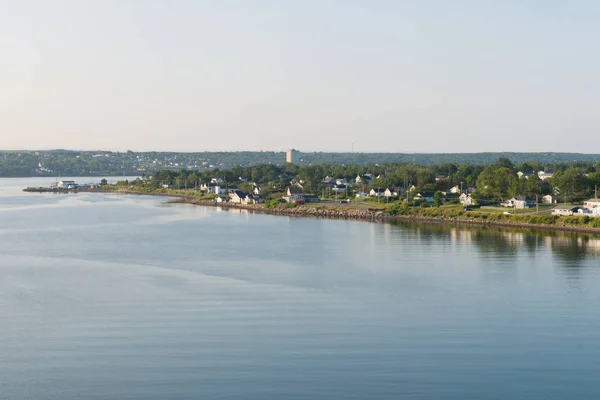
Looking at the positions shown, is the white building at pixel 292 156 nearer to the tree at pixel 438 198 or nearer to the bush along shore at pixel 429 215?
the bush along shore at pixel 429 215

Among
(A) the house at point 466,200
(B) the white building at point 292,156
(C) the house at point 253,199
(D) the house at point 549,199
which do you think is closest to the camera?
(D) the house at point 549,199

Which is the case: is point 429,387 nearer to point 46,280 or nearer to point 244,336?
point 244,336

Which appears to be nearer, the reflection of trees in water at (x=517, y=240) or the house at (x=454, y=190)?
the reflection of trees in water at (x=517, y=240)

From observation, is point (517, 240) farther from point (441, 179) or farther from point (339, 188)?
point (339, 188)

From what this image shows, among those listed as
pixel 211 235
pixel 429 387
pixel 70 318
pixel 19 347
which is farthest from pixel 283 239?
pixel 429 387

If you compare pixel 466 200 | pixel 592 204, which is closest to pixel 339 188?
pixel 466 200

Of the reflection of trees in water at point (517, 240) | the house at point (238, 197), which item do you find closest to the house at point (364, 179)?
the house at point (238, 197)

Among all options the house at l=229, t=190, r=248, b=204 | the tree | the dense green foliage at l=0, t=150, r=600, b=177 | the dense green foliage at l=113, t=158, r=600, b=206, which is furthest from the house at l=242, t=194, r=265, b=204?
the dense green foliage at l=0, t=150, r=600, b=177
